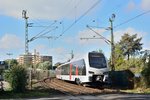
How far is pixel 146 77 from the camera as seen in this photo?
3669 cm

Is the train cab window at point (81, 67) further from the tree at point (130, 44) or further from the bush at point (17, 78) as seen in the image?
the tree at point (130, 44)

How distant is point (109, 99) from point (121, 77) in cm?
1894

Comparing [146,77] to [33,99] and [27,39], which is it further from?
[27,39]

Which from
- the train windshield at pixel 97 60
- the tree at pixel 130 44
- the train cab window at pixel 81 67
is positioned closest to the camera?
the train windshield at pixel 97 60

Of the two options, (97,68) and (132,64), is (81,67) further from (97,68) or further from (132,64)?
(132,64)

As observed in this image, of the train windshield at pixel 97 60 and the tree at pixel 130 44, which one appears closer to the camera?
the train windshield at pixel 97 60

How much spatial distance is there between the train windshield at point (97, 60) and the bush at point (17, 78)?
9017 millimetres

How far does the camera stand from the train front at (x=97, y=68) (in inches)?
1583

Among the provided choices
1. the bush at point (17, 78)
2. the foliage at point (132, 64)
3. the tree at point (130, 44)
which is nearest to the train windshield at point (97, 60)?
the foliage at point (132, 64)

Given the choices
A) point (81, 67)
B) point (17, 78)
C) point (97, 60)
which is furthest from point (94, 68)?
point (17, 78)

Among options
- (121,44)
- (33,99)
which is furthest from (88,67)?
(121,44)

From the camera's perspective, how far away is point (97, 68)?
40.3 m

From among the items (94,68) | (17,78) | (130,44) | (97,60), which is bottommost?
(17,78)

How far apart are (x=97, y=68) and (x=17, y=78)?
1001 centimetres
